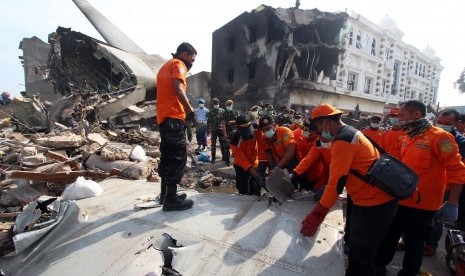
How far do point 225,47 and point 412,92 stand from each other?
1002 inches

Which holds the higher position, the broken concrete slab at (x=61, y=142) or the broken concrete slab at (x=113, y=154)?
the broken concrete slab at (x=61, y=142)

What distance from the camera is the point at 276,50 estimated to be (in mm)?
15586

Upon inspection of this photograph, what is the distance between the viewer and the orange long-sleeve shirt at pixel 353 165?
188 cm

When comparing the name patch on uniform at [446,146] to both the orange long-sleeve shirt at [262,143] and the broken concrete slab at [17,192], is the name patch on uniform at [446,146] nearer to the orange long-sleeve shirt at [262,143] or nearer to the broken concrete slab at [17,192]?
the orange long-sleeve shirt at [262,143]

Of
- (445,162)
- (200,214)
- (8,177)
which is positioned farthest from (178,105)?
(8,177)

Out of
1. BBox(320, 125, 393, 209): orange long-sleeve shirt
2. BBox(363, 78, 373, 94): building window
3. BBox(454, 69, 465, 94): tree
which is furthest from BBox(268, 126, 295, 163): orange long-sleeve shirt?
BBox(454, 69, 465, 94): tree

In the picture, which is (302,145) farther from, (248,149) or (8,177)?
(8,177)

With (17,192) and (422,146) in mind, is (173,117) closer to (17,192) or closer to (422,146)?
(422,146)

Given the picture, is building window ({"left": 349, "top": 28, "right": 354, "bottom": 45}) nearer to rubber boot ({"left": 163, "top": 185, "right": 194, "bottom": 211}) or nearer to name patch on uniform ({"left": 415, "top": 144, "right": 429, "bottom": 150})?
name patch on uniform ({"left": 415, "top": 144, "right": 429, "bottom": 150})

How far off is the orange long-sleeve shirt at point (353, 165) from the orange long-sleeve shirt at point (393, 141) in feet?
3.61

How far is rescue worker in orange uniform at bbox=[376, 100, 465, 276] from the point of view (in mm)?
2322

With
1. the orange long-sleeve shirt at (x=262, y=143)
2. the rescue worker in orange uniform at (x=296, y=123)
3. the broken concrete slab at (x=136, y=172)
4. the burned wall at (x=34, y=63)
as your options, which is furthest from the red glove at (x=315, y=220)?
the burned wall at (x=34, y=63)

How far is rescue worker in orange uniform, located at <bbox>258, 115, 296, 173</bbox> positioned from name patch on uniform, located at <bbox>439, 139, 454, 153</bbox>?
1.61m

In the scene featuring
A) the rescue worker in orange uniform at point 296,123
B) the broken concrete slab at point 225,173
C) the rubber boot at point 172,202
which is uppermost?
the rescue worker in orange uniform at point 296,123
